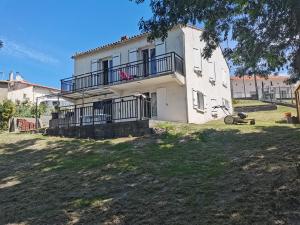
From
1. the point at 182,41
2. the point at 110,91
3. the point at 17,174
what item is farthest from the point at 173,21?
the point at 110,91

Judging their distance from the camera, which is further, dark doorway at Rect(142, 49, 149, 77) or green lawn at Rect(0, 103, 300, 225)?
dark doorway at Rect(142, 49, 149, 77)

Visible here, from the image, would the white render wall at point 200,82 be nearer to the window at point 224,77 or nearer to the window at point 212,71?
the window at point 212,71

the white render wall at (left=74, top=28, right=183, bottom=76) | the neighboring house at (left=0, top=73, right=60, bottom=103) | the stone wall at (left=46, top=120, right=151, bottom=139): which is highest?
the neighboring house at (left=0, top=73, right=60, bottom=103)

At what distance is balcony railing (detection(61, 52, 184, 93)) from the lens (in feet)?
66.9

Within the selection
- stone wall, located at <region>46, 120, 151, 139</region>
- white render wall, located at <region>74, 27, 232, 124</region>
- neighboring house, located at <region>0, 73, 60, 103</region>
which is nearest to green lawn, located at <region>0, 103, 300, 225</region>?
stone wall, located at <region>46, 120, 151, 139</region>

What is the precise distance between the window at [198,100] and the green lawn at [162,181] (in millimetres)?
6524

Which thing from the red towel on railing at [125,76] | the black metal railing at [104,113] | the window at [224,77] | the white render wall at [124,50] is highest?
the white render wall at [124,50]

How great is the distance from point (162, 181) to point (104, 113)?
12.0 m

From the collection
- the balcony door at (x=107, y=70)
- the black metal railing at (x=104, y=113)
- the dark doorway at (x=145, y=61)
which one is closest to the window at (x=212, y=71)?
the dark doorway at (x=145, y=61)

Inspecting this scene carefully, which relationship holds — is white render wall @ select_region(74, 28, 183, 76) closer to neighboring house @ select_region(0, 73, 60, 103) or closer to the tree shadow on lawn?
the tree shadow on lawn

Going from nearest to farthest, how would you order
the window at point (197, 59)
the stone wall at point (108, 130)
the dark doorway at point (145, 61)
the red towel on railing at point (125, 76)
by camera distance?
the stone wall at point (108, 130) → the red towel on railing at point (125, 76) → the dark doorway at point (145, 61) → the window at point (197, 59)

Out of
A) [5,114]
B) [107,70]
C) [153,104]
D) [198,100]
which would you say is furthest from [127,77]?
[5,114]

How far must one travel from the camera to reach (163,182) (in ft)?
29.0

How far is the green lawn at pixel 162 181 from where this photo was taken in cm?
674
